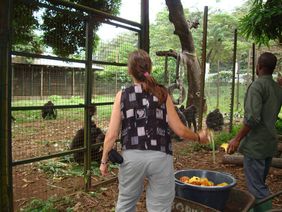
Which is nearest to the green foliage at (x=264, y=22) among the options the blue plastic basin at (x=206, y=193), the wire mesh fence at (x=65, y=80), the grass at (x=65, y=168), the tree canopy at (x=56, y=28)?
the wire mesh fence at (x=65, y=80)

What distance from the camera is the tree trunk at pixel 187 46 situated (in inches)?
434

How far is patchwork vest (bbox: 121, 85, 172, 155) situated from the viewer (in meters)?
2.75

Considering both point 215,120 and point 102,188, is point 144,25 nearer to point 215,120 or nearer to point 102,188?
point 102,188

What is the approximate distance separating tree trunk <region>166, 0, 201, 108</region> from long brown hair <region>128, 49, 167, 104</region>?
836cm

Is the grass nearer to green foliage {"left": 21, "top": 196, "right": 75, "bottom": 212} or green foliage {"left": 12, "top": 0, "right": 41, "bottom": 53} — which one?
green foliage {"left": 21, "top": 196, "right": 75, "bottom": 212}

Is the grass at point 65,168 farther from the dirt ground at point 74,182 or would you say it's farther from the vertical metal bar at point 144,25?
the vertical metal bar at point 144,25

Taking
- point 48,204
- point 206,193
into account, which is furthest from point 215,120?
point 206,193

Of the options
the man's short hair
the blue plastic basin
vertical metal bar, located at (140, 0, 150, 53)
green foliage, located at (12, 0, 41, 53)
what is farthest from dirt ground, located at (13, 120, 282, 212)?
the man's short hair

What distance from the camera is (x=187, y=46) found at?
442 inches

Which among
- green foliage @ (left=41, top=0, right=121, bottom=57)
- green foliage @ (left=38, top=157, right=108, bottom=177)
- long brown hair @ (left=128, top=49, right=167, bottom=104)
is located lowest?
green foliage @ (left=38, top=157, right=108, bottom=177)

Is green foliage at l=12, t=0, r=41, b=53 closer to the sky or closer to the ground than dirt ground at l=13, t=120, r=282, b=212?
closer to the sky

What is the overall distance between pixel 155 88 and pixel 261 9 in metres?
4.84

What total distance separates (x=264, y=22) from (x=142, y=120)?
4770 millimetres

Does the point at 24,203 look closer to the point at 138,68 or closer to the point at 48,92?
the point at 48,92
